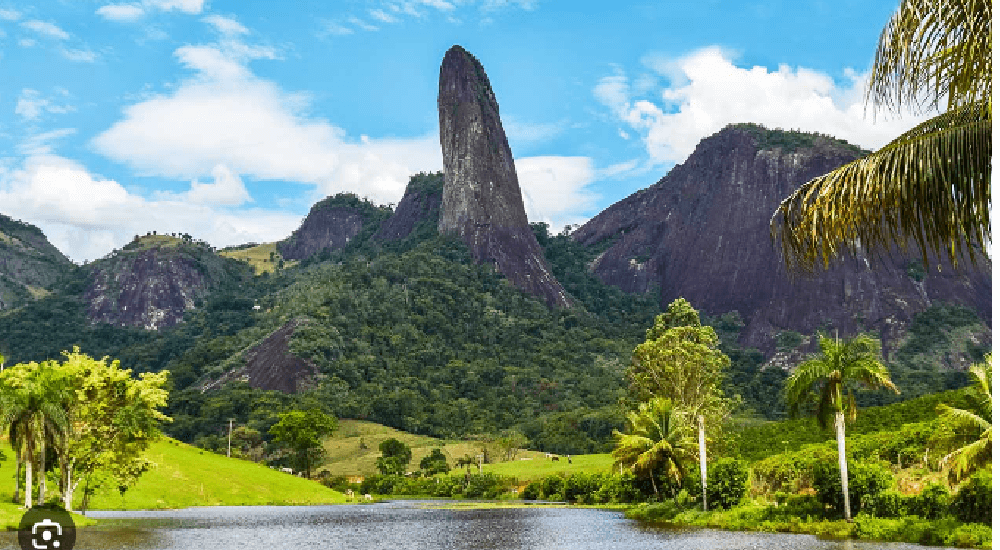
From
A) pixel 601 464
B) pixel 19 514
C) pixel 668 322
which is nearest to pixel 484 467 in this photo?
pixel 601 464

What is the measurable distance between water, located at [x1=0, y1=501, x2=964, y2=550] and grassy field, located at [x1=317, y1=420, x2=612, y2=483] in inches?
2432

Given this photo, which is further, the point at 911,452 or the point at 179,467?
the point at 179,467

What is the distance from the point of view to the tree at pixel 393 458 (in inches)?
5832

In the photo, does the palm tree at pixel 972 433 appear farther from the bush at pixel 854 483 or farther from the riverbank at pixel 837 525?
the bush at pixel 854 483

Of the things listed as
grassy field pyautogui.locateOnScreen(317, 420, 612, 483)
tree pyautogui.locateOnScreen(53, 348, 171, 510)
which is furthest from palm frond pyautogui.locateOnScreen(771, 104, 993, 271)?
grassy field pyautogui.locateOnScreen(317, 420, 612, 483)

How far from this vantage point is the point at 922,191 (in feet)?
34.7

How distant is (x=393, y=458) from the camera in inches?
5940

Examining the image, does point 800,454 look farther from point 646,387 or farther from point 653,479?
point 646,387

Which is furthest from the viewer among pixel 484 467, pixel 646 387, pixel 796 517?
pixel 484 467

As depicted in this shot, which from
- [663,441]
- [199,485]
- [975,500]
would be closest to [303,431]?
[199,485]

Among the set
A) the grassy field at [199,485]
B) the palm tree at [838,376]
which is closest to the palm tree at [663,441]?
the palm tree at [838,376]

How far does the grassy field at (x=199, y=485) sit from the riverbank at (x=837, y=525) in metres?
46.9

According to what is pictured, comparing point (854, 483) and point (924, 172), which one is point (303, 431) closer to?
point (854, 483)

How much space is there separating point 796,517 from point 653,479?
25.7 m
